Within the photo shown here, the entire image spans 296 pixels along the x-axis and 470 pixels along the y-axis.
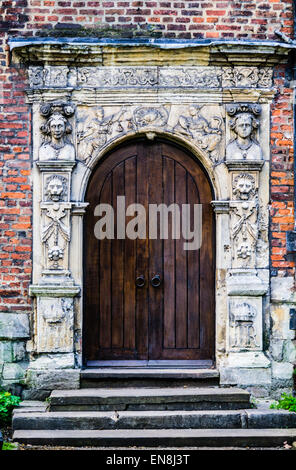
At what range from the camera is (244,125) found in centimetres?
621

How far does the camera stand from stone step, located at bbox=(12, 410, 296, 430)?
5500 millimetres

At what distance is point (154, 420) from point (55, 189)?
2.47 metres

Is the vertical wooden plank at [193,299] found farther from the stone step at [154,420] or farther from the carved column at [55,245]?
the carved column at [55,245]

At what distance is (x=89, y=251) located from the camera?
6.36 metres

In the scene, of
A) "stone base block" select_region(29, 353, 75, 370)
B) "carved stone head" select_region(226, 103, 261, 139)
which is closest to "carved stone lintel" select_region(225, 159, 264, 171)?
"carved stone head" select_region(226, 103, 261, 139)

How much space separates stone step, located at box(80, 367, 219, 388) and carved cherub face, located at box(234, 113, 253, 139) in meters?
2.46

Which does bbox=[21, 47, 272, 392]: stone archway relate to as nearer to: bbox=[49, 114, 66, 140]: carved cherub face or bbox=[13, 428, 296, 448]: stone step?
bbox=[49, 114, 66, 140]: carved cherub face

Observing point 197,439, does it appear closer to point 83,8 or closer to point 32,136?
point 32,136

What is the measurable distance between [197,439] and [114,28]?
4.13m

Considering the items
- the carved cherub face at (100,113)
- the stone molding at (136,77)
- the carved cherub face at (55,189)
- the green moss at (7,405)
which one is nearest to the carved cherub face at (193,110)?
the stone molding at (136,77)

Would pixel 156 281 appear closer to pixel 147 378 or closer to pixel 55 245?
pixel 147 378

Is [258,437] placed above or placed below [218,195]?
below
